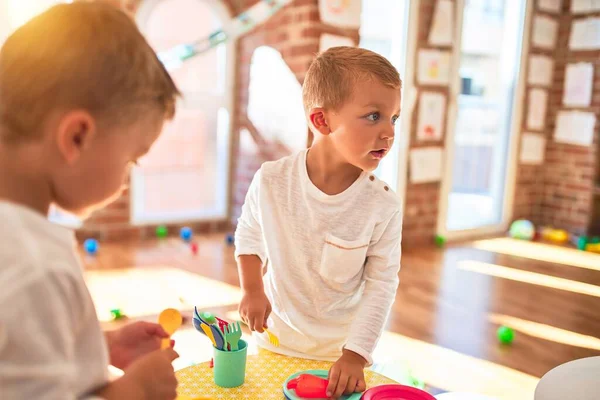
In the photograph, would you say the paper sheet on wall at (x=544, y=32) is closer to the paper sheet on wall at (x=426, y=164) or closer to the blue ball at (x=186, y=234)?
the paper sheet on wall at (x=426, y=164)

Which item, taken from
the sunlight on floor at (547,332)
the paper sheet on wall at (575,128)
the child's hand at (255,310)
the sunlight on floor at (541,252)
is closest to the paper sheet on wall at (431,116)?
the sunlight on floor at (541,252)

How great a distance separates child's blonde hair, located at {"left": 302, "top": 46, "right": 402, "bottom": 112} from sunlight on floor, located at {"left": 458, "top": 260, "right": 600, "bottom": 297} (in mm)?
2475

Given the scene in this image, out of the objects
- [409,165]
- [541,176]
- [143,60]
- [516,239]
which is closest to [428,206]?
[409,165]

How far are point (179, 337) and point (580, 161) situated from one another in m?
3.80

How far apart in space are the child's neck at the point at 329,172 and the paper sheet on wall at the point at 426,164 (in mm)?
2836

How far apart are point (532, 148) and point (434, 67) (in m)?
1.41

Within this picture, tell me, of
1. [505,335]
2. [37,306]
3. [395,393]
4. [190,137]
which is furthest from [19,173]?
[190,137]

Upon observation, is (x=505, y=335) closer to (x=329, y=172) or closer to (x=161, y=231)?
(x=329, y=172)

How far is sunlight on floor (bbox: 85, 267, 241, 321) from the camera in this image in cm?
244

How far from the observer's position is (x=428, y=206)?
412 centimetres

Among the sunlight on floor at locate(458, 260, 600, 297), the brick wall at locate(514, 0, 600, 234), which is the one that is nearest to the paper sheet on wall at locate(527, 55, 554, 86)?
the brick wall at locate(514, 0, 600, 234)

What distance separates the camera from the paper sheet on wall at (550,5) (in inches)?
178

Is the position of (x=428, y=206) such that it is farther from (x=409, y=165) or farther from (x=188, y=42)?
(x=188, y=42)

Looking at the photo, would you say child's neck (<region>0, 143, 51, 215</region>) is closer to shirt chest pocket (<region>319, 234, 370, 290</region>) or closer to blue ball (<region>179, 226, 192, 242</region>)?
shirt chest pocket (<region>319, 234, 370, 290</region>)
